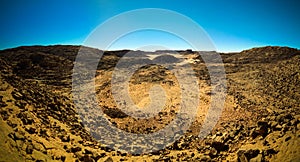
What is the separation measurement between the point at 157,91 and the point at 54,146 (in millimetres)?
10847

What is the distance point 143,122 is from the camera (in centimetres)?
1270

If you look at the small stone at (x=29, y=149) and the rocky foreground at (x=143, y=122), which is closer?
the small stone at (x=29, y=149)

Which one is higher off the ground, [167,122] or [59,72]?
[59,72]

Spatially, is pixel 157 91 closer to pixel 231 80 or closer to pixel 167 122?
pixel 167 122

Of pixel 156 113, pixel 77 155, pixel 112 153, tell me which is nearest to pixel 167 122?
pixel 156 113

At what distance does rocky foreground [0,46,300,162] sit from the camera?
7066mm

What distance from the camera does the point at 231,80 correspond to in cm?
2366

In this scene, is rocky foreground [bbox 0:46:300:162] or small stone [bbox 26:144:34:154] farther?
rocky foreground [bbox 0:46:300:162]

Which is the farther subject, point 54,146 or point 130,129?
point 130,129

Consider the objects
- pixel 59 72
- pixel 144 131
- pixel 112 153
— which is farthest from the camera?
pixel 59 72

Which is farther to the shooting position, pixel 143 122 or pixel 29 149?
pixel 143 122

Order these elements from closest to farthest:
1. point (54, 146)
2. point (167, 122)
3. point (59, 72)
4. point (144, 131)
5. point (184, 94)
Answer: point (54, 146), point (144, 131), point (167, 122), point (184, 94), point (59, 72)

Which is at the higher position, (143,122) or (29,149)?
(29,149)

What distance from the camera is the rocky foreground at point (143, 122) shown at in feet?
23.2
